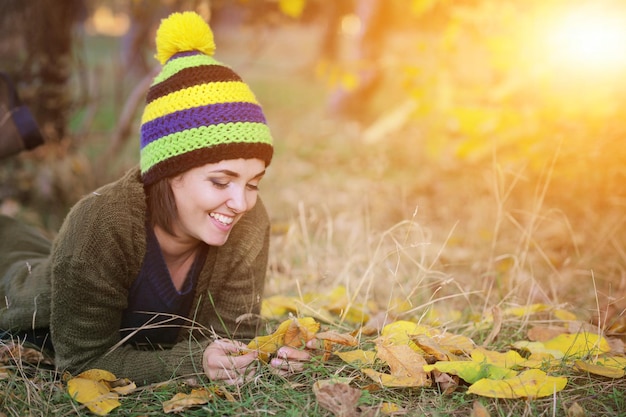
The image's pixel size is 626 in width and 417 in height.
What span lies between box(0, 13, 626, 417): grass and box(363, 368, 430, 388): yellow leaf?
0.04 metres

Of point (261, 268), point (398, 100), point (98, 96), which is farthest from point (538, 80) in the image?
point (398, 100)

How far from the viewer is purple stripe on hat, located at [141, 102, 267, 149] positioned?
6.44ft

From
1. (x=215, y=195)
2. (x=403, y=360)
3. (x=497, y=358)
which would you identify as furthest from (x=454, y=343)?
(x=215, y=195)

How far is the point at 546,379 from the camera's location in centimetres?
171

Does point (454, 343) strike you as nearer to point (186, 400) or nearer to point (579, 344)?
point (579, 344)

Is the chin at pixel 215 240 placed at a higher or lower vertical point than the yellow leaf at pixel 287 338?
higher

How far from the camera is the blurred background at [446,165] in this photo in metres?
2.86

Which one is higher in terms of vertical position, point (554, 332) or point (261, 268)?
point (261, 268)

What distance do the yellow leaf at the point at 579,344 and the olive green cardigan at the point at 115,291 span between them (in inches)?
39.9

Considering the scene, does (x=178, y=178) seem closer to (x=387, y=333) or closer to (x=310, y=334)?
(x=310, y=334)

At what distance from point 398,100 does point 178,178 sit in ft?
26.4

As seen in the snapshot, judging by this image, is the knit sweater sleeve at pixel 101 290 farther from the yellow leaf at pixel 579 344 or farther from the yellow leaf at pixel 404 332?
the yellow leaf at pixel 579 344

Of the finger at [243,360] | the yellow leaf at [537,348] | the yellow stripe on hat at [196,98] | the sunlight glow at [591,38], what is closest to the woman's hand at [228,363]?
the finger at [243,360]

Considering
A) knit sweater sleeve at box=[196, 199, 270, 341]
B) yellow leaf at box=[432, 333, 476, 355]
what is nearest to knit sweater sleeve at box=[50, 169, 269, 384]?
knit sweater sleeve at box=[196, 199, 270, 341]
